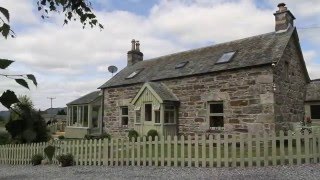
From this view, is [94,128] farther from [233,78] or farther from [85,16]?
[85,16]

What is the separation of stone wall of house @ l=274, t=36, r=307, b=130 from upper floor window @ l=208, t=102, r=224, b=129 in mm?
2673

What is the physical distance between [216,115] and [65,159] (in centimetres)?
760

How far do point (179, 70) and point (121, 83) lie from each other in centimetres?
437

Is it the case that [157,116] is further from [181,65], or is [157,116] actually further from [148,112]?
[181,65]

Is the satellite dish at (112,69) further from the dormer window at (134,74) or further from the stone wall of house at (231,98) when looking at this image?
the stone wall of house at (231,98)

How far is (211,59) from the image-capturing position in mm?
18547

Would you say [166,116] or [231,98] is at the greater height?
[231,98]

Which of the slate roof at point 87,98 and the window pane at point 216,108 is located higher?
A: the slate roof at point 87,98

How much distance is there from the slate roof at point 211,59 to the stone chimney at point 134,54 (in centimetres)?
148

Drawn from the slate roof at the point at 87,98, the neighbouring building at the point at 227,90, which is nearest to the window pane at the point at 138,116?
the neighbouring building at the point at 227,90

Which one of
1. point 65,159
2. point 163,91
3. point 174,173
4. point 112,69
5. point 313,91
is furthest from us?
point 112,69

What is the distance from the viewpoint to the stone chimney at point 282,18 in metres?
17.0

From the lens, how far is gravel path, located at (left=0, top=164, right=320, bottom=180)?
8570 mm

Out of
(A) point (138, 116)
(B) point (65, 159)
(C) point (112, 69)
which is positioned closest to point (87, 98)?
(C) point (112, 69)
